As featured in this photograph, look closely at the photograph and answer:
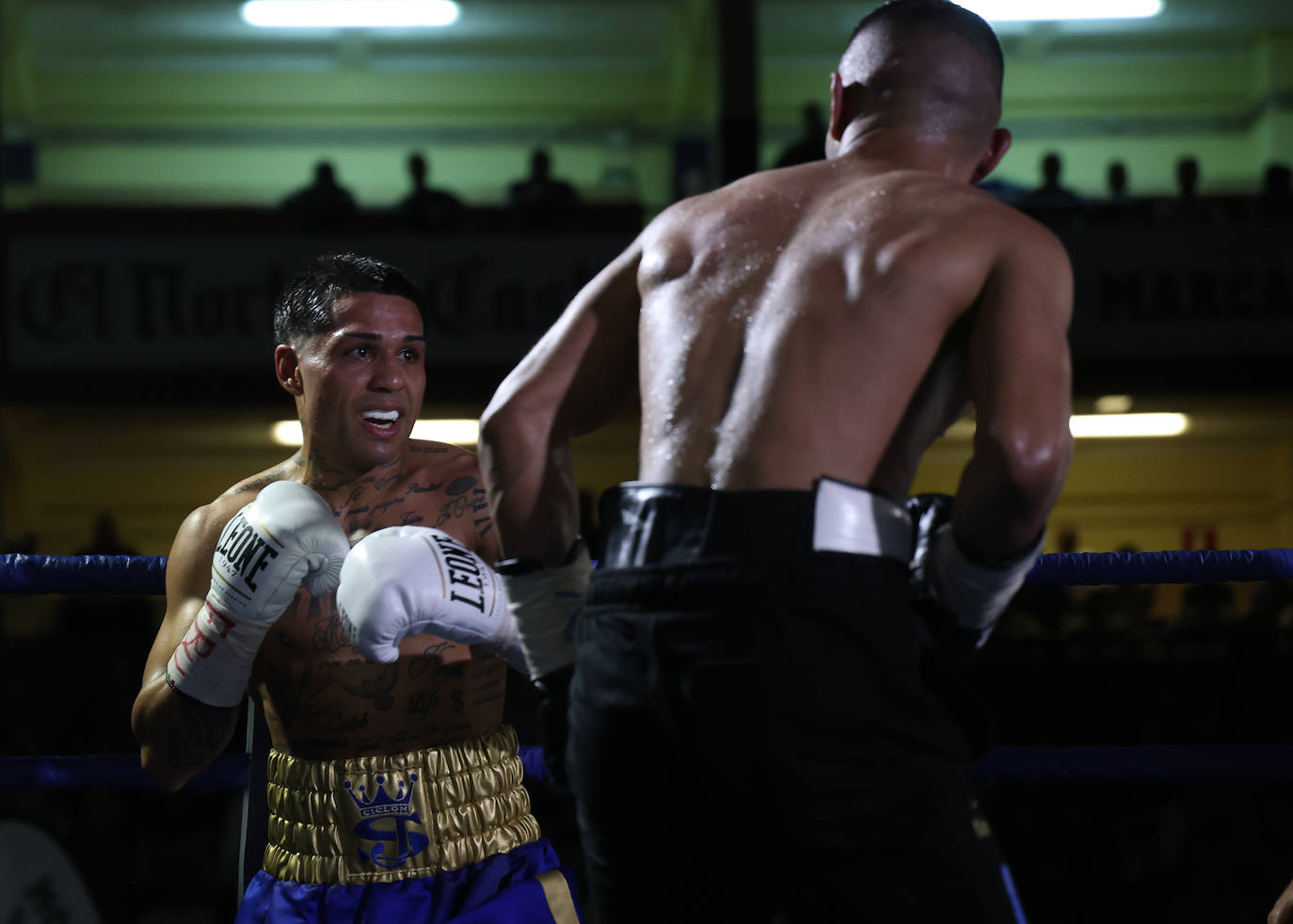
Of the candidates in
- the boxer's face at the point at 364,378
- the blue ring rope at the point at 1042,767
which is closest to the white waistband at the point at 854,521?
the blue ring rope at the point at 1042,767

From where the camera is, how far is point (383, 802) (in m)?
1.71

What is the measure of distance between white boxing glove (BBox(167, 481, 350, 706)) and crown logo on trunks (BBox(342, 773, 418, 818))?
8.4 inches

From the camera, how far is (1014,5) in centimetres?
972

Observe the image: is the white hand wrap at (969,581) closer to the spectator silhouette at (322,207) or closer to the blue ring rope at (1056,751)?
the blue ring rope at (1056,751)

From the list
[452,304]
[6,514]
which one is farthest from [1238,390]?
[6,514]

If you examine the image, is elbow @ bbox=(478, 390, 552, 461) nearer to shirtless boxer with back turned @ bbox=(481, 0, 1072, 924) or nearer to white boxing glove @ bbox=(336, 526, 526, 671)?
shirtless boxer with back turned @ bbox=(481, 0, 1072, 924)

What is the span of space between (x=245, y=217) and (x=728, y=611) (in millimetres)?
7619

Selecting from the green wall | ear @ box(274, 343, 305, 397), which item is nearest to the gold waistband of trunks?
ear @ box(274, 343, 305, 397)

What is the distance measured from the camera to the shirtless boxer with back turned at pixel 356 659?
1.66 metres

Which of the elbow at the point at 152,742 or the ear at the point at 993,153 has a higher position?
the ear at the point at 993,153

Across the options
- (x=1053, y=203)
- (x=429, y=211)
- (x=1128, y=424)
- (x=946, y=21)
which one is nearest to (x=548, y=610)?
(x=946, y=21)

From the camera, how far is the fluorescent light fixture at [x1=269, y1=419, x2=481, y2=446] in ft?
27.7

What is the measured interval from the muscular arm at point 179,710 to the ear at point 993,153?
116 centimetres

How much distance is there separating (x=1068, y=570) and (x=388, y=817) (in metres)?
1.00
